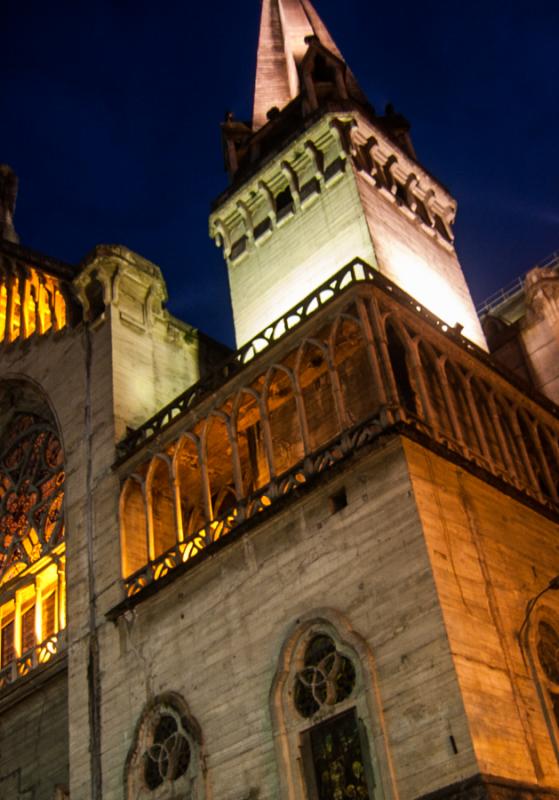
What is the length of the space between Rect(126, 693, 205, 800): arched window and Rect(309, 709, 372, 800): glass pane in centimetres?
255

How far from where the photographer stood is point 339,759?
50.2ft

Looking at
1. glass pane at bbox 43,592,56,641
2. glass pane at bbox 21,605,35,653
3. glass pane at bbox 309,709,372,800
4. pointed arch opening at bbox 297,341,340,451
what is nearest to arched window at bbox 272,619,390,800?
glass pane at bbox 309,709,372,800

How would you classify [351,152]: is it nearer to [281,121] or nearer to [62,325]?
[281,121]

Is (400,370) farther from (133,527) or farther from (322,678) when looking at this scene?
(322,678)

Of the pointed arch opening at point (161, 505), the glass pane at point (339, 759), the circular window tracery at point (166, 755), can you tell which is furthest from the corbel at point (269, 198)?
the glass pane at point (339, 759)

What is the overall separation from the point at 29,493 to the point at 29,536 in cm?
123

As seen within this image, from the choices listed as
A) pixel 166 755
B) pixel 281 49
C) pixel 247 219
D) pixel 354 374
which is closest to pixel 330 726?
pixel 166 755

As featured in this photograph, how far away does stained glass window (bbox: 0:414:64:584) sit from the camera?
81.7 feet

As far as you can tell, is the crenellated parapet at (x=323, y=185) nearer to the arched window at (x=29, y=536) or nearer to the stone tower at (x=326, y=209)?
the stone tower at (x=326, y=209)

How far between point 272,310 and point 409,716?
12.9 meters

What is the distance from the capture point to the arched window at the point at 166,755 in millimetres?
17484

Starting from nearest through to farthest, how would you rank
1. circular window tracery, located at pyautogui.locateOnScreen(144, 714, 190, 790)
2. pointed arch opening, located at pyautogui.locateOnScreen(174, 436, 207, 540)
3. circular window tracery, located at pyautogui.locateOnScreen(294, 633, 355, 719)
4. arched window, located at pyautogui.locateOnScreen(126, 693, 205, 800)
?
1. circular window tracery, located at pyautogui.locateOnScreen(294, 633, 355, 719)
2. arched window, located at pyautogui.locateOnScreen(126, 693, 205, 800)
3. circular window tracery, located at pyautogui.locateOnScreen(144, 714, 190, 790)
4. pointed arch opening, located at pyautogui.locateOnScreen(174, 436, 207, 540)

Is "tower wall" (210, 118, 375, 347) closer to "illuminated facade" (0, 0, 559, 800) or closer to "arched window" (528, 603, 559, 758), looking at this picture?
"illuminated facade" (0, 0, 559, 800)

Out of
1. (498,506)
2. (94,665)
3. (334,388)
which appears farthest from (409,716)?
(94,665)
